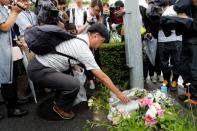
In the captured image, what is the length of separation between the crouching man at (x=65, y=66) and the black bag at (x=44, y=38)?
0.08 m

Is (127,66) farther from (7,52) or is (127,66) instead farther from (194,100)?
(7,52)

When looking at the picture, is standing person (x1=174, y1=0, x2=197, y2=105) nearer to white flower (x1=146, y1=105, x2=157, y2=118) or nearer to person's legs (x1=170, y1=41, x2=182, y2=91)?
person's legs (x1=170, y1=41, x2=182, y2=91)

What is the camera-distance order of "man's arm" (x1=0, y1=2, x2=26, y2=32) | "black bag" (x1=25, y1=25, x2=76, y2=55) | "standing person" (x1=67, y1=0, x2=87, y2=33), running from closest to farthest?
"black bag" (x1=25, y1=25, x2=76, y2=55)
"man's arm" (x1=0, y1=2, x2=26, y2=32)
"standing person" (x1=67, y1=0, x2=87, y2=33)

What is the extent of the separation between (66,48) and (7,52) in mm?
914

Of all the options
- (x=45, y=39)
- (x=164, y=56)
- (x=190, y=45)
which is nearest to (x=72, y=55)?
(x=45, y=39)

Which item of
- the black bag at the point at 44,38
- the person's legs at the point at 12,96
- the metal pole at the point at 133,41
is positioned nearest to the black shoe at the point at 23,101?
the person's legs at the point at 12,96

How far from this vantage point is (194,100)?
5738 mm

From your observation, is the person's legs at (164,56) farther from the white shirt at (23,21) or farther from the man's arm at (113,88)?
the white shirt at (23,21)

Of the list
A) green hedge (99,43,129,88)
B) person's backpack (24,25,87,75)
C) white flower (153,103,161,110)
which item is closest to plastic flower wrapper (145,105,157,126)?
white flower (153,103,161,110)

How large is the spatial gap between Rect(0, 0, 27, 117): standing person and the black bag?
0.34m

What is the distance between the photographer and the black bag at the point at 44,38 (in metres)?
5.03

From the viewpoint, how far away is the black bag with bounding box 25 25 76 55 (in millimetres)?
5031

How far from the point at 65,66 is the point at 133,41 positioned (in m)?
1.26

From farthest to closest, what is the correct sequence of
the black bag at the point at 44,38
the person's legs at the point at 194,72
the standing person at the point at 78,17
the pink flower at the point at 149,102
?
1. the standing person at the point at 78,17
2. the person's legs at the point at 194,72
3. the black bag at the point at 44,38
4. the pink flower at the point at 149,102
